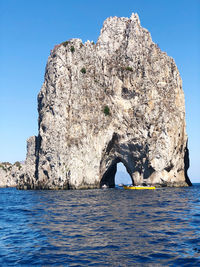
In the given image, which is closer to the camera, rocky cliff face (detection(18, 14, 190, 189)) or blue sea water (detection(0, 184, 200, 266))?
blue sea water (detection(0, 184, 200, 266))

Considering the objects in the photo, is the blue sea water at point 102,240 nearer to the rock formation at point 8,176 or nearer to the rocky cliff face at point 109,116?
the rocky cliff face at point 109,116

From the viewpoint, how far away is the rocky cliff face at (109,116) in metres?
66.9

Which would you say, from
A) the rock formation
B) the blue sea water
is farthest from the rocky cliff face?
the rock formation

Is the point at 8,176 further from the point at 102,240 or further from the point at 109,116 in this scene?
the point at 102,240

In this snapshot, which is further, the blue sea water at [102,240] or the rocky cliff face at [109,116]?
the rocky cliff face at [109,116]

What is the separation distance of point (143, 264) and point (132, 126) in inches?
2324

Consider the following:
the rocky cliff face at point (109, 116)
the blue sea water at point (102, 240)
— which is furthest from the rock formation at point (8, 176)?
the blue sea water at point (102, 240)

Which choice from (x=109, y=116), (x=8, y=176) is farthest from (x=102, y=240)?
(x=8, y=176)

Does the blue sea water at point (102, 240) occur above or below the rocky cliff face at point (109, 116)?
below

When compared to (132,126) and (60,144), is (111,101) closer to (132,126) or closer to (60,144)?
(132,126)

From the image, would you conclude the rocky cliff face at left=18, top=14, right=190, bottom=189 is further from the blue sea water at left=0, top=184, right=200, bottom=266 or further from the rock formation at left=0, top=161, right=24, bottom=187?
the rock formation at left=0, top=161, right=24, bottom=187

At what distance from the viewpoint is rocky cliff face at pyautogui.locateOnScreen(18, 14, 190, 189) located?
6688 cm

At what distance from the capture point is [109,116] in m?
70.8

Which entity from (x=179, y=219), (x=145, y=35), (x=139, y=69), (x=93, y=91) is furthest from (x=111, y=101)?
(x=179, y=219)
